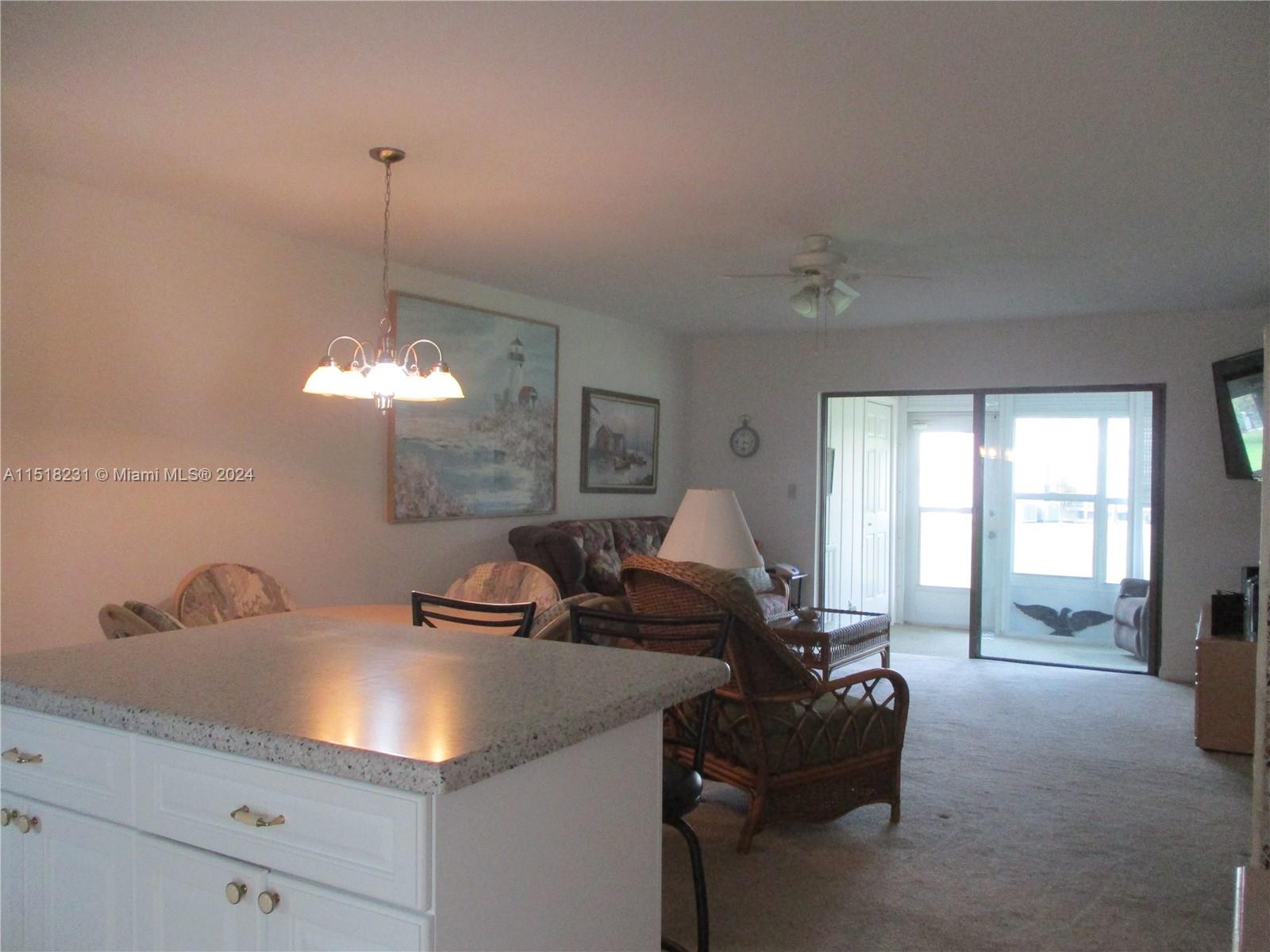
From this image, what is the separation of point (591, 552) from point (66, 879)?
15.2 ft

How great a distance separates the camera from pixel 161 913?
1.50 meters

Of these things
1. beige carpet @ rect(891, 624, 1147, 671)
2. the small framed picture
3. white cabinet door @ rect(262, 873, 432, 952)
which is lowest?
beige carpet @ rect(891, 624, 1147, 671)

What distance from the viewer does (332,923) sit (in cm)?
132

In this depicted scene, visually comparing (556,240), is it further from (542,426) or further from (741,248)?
(542,426)

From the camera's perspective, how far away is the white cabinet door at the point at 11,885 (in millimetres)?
1690

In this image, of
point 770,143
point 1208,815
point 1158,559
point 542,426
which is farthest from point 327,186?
point 1158,559

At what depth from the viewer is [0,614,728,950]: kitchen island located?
4.18ft

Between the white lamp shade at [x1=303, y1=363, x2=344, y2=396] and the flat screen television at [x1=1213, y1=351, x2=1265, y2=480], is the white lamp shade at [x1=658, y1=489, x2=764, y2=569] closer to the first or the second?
the white lamp shade at [x1=303, y1=363, x2=344, y2=396]

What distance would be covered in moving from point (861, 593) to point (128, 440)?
616 cm

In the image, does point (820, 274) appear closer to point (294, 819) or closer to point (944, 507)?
point (294, 819)

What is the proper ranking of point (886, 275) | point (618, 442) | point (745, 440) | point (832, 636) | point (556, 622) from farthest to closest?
point (745, 440)
point (618, 442)
point (886, 275)
point (832, 636)
point (556, 622)

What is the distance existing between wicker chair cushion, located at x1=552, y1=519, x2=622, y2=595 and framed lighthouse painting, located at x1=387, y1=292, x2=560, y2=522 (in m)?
0.31

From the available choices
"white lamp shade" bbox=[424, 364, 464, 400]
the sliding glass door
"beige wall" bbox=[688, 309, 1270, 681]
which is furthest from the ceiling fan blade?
"white lamp shade" bbox=[424, 364, 464, 400]

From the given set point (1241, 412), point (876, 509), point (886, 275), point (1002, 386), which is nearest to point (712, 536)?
point (886, 275)
